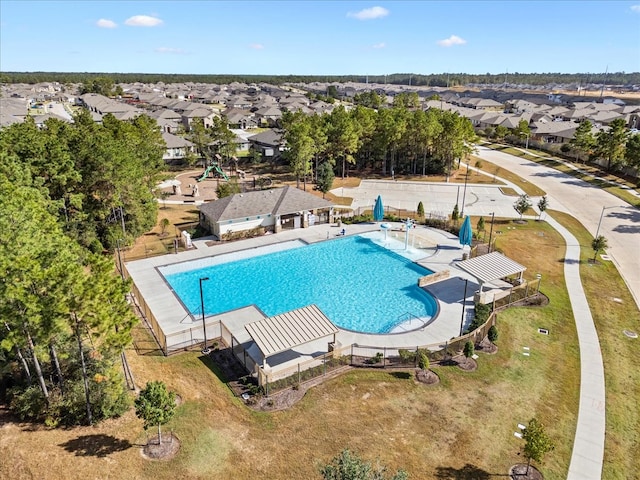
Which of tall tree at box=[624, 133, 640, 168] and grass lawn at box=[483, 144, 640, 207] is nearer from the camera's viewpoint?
grass lawn at box=[483, 144, 640, 207]

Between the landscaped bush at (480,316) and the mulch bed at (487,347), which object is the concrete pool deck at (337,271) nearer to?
the landscaped bush at (480,316)

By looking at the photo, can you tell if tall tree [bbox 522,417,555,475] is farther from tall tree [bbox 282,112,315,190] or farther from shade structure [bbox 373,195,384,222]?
tall tree [bbox 282,112,315,190]

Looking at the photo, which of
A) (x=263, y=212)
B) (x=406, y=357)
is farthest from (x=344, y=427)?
(x=263, y=212)

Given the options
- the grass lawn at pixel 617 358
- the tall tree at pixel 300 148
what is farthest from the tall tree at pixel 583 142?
the tall tree at pixel 300 148

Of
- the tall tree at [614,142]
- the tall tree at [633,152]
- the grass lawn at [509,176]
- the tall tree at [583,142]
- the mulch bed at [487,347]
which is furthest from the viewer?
the tall tree at [583,142]

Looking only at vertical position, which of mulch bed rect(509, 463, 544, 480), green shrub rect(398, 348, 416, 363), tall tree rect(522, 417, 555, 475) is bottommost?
mulch bed rect(509, 463, 544, 480)

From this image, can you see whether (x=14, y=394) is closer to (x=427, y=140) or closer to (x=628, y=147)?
(x=427, y=140)

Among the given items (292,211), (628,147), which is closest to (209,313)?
(292,211)

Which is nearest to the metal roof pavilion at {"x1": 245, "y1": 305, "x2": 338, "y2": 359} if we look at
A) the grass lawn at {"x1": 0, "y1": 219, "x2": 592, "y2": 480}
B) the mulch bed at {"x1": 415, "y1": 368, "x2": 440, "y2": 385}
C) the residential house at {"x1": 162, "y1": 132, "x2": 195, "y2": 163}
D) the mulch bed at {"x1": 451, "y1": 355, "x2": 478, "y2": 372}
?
the grass lawn at {"x1": 0, "y1": 219, "x2": 592, "y2": 480}
